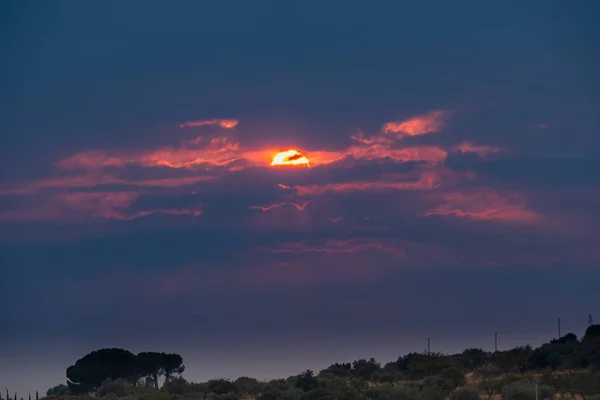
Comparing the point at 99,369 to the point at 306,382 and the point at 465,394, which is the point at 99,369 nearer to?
Answer: the point at 306,382

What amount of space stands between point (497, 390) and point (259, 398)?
12.0 meters

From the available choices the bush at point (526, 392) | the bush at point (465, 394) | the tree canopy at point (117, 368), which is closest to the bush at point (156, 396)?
the bush at point (465, 394)

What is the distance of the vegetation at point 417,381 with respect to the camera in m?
47.8

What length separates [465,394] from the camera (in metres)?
47.2

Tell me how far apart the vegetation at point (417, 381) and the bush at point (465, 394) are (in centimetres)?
4

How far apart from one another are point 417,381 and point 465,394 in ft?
30.9

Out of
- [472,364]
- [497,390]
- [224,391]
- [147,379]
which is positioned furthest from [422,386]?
[147,379]

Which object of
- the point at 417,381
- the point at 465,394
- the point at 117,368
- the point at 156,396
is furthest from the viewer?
the point at 117,368

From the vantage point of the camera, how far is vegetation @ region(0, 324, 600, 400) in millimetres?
47750

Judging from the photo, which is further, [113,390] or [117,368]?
[117,368]

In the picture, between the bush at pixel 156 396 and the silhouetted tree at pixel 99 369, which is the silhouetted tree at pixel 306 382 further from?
the silhouetted tree at pixel 99 369

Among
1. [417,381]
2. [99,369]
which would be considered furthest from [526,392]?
[99,369]

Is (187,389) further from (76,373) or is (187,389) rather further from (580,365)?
(76,373)

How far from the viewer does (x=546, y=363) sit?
63.7 m
